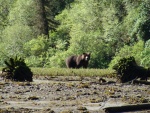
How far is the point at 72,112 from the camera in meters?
13.1

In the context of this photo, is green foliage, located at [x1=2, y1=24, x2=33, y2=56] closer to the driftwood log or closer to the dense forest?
the dense forest

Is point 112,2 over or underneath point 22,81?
over

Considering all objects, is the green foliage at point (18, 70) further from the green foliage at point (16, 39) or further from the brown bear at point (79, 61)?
the green foliage at point (16, 39)

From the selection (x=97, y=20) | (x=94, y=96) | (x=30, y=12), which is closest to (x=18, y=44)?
(x=30, y=12)

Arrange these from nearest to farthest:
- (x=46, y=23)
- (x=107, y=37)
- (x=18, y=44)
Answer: (x=107, y=37), (x=18, y=44), (x=46, y=23)

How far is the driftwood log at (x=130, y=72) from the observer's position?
23109 millimetres

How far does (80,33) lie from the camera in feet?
204

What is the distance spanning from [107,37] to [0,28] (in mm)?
29285

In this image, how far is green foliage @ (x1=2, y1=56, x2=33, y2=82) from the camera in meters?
23.9

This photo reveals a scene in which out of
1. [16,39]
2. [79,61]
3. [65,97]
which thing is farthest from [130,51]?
[65,97]

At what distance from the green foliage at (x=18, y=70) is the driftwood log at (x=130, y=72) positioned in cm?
447

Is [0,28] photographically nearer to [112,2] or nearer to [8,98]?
[112,2]

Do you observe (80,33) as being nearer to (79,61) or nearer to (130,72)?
(79,61)

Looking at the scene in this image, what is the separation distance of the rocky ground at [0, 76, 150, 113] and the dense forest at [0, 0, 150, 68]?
27.5 metres
